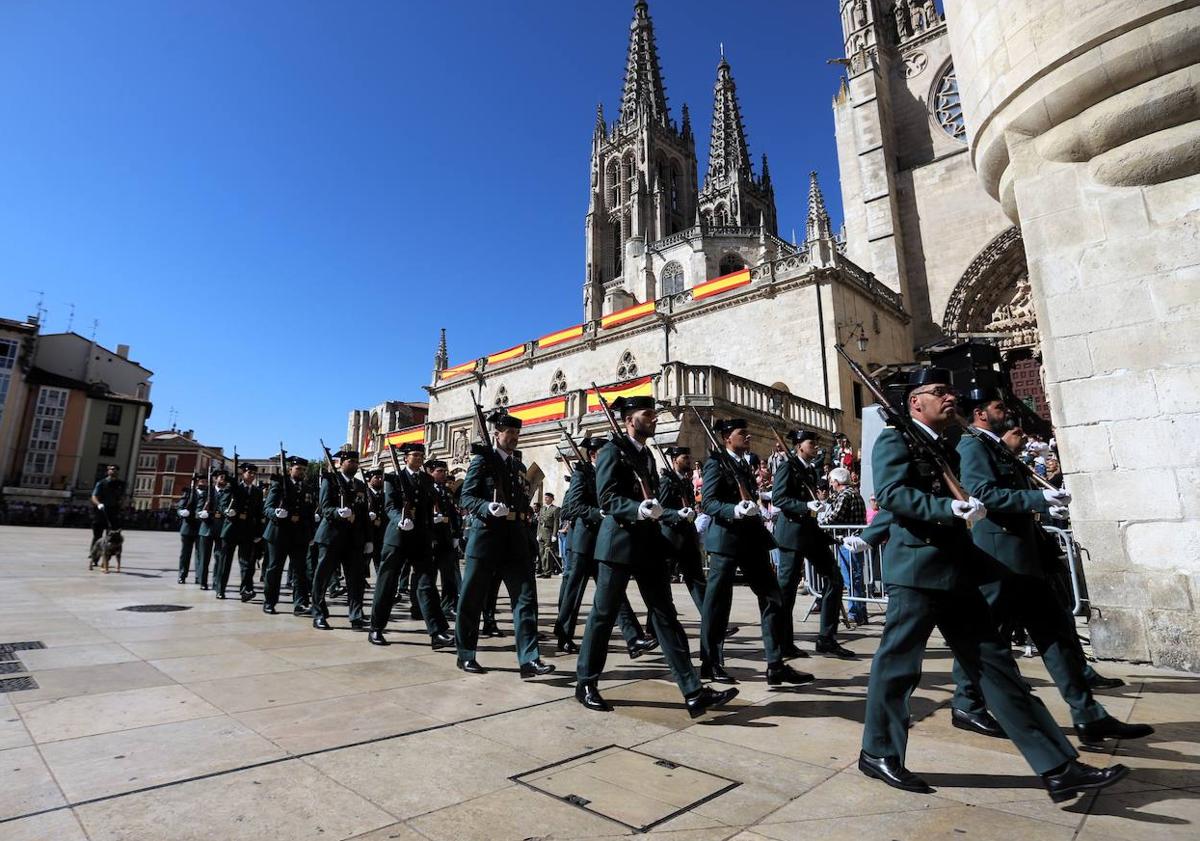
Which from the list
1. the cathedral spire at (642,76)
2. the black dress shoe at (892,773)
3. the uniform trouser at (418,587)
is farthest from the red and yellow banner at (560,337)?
the cathedral spire at (642,76)

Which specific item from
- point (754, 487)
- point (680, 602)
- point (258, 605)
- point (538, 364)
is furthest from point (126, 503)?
point (754, 487)

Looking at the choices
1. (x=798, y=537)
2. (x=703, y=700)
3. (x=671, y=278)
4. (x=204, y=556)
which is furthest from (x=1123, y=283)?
(x=671, y=278)

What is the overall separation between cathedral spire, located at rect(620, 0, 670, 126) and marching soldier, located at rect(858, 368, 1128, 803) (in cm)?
7054

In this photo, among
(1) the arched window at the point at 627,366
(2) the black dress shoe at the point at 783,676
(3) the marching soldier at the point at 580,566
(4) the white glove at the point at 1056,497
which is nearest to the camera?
(4) the white glove at the point at 1056,497

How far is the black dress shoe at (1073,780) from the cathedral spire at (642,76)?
235ft

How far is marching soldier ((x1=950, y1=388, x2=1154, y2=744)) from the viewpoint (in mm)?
3291

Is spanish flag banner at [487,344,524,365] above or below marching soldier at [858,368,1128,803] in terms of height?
above

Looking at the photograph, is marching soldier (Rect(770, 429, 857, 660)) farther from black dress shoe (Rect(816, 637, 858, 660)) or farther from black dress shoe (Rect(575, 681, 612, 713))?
black dress shoe (Rect(575, 681, 612, 713))

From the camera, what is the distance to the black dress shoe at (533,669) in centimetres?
477

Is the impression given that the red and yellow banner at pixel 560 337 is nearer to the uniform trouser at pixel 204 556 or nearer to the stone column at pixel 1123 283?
the uniform trouser at pixel 204 556

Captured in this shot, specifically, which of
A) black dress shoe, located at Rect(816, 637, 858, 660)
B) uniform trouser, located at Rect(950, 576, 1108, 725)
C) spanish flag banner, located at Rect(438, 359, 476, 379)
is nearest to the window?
spanish flag banner, located at Rect(438, 359, 476, 379)

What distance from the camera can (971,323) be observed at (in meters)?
24.7

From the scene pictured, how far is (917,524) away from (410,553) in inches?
197

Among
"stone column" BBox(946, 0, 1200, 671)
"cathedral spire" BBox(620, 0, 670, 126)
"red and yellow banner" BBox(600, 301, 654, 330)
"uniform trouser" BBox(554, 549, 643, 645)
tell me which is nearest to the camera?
"stone column" BBox(946, 0, 1200, 671)
